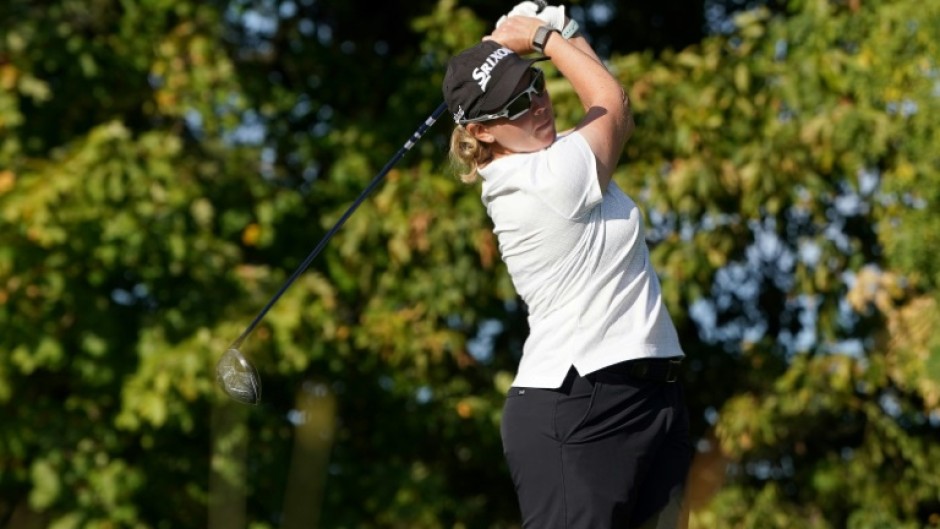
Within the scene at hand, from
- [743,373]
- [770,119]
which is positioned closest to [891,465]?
[743,373]

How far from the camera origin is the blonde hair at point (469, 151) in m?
3.43

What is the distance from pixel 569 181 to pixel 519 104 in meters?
0.24

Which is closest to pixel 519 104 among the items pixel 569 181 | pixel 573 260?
pixel 569 181

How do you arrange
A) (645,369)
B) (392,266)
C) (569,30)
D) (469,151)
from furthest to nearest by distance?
(392,266) < (569,30) < (469,151) < (645,369)

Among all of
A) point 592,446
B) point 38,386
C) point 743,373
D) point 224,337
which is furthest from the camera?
point 743,373

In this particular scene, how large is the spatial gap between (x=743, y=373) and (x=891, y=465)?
0.85 metres

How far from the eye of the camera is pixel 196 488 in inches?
306

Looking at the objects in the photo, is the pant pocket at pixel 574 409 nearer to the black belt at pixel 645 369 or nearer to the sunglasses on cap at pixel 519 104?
the black belt at pixel 645 369

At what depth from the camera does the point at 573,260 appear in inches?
130

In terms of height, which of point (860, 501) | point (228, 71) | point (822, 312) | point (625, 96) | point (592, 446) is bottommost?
point (860, 501)

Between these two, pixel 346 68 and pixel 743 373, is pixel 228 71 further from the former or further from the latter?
pixel 743 373

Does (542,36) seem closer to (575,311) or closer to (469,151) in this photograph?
(469,151)

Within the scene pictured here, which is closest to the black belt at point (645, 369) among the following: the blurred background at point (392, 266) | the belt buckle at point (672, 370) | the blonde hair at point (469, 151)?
the belt buckle at point (672, 370)

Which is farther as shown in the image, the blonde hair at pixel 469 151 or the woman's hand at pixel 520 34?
the woman's hand at pixel 520 34
